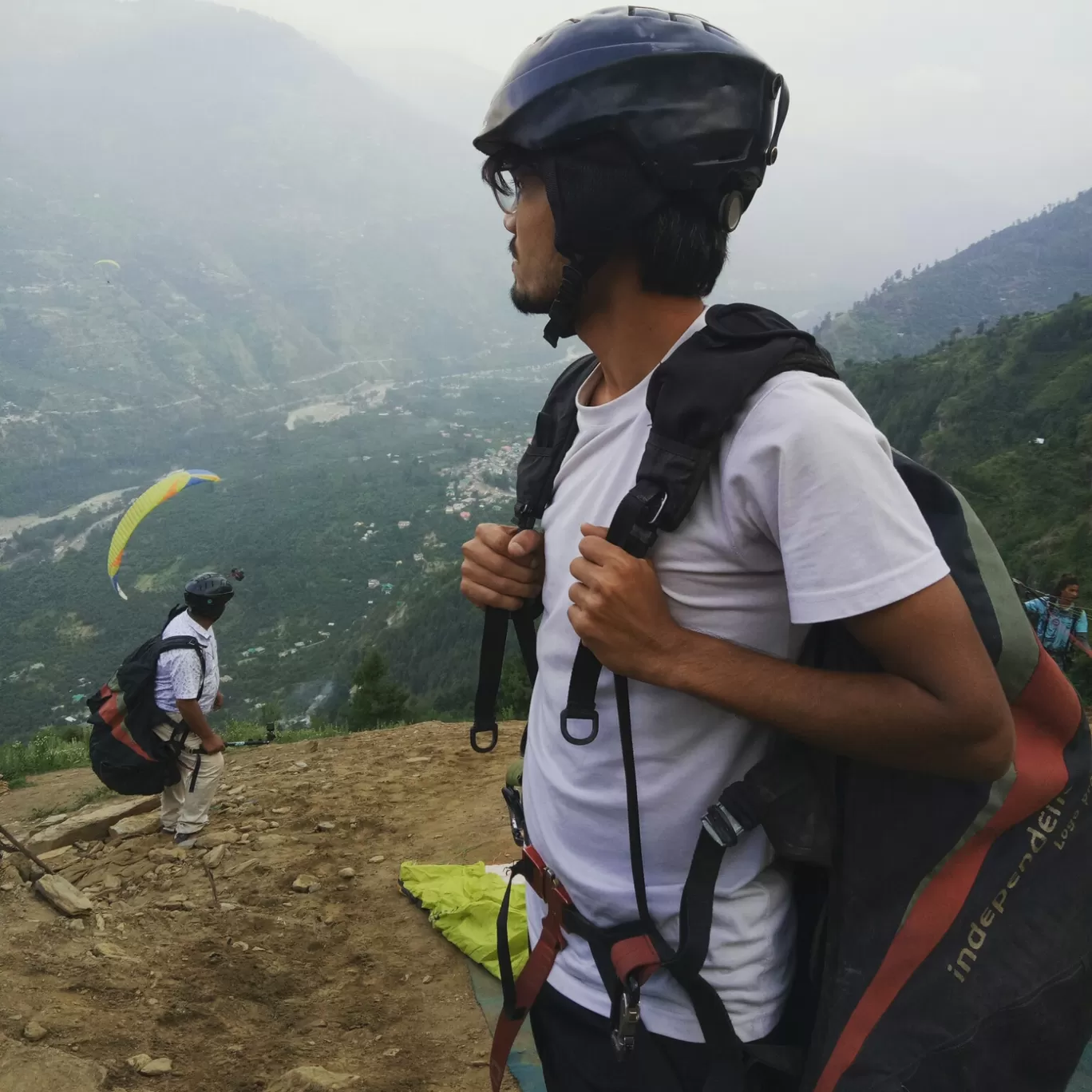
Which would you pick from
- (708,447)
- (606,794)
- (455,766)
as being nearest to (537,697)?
(606,794)

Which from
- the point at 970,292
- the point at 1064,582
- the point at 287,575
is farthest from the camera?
the point at 970,292

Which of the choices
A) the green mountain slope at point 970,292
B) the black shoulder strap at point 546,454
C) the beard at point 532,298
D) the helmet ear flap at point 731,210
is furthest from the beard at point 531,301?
the green mountain slope at point 970,292

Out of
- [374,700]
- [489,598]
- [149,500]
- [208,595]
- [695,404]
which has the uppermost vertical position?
[695,404]

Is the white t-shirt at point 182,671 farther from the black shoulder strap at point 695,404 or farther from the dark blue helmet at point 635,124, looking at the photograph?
the black shoulder strap at point 695,404

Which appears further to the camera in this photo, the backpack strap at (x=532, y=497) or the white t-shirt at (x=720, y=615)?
the backpack strap at (x=532, y=497)

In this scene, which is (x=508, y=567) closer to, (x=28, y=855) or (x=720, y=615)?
(x=720, y=615)

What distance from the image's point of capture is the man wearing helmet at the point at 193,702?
5348mm

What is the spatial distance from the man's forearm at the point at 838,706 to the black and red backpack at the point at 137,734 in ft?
16.5

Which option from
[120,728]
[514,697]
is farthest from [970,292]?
[120,728]

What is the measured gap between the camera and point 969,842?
3.78 feet

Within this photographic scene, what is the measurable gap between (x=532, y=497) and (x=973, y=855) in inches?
37.3

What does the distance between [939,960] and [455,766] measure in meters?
6.29

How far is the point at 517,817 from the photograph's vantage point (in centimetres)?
164

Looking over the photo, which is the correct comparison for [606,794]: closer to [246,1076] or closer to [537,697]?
[537,697]
